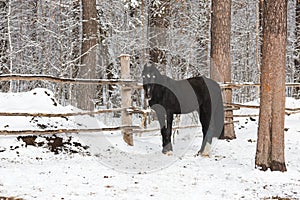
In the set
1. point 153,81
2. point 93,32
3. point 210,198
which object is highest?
point 93,32

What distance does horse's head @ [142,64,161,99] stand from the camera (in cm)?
610

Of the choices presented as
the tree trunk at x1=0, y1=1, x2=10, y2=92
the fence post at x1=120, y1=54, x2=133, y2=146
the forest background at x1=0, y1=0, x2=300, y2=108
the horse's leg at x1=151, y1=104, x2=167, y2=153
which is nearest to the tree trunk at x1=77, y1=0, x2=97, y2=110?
the fence post at x1=120, y1=54, x2=133, y2=146

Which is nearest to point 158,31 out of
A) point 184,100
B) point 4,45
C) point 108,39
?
point 108,39

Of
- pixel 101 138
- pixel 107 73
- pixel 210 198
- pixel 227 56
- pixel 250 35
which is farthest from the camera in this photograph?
pixel 250 35

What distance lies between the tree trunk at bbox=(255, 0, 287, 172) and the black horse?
1.53 meters

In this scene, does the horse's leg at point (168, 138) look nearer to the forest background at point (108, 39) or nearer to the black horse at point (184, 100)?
the black horse at point (184, 100)

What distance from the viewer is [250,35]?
836 inches

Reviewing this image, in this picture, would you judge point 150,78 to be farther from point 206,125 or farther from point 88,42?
point 88,42

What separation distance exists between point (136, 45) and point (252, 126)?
640cm

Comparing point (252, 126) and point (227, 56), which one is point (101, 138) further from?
point (252, 126)

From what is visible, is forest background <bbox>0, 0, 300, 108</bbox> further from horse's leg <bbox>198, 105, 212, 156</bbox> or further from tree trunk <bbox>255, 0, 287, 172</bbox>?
tree trunk <bbox>255, 0, 287, 172</bbox>

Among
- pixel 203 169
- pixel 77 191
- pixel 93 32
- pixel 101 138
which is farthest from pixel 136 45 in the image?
pixel 77 191

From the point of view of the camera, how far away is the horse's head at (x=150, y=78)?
6.10 m

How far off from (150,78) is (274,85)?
227 cm
